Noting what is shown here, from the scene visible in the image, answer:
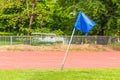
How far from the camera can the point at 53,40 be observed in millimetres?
32594

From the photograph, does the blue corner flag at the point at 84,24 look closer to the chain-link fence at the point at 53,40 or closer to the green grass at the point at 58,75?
the green grass at the point at 58,75

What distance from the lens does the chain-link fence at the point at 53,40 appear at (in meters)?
31.8

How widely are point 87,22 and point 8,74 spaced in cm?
435

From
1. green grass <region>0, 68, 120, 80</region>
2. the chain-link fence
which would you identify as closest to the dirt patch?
the chain-link fence

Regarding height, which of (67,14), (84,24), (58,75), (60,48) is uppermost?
(84,24)

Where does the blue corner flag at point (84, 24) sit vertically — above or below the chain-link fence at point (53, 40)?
above

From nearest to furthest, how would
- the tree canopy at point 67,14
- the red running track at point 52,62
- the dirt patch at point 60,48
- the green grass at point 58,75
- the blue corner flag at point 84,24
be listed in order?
the green grass at point 58,75 → the blue corner flag at point 84,24 → the red running track at point 52,62 → the dirt patch at point 60,48 → the tree canopy at point 67,14

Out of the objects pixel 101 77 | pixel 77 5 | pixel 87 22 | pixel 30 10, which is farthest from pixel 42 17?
pixel 101 77

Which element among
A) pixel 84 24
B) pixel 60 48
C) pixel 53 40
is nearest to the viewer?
pixel 84 24

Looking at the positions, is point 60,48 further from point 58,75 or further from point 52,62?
point 58,75

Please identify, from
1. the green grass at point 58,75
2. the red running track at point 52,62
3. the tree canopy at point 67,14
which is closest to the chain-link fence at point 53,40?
the tree canopy at point 67,14

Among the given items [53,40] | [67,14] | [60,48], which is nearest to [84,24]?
[60,48]

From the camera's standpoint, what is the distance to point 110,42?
110 feet

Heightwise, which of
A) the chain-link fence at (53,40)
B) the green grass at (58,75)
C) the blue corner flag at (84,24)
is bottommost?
the chain-link fence at (53,40)
